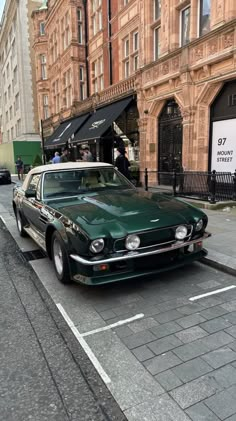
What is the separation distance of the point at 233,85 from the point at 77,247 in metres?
8.30

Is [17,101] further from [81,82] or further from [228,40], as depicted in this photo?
[228,40]

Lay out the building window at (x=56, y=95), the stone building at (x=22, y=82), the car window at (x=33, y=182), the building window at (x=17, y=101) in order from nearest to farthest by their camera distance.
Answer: the car window at (x=33, y=182)
the building window at (x=56, y=95)
the stone building at (x=22, y=82)
the building window at (x=17, y=101)

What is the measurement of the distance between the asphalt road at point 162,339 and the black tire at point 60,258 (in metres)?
0.16

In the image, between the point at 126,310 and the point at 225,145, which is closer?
the point at 126,310

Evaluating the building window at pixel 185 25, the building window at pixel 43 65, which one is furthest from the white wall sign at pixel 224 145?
the building window at pixel 43 65

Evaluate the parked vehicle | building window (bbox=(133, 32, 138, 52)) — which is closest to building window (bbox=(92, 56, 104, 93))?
building window (bbox=(133, 32, 138, 52))

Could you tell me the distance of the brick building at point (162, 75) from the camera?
965 cm

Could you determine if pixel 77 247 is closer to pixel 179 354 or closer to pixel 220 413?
pixel 179 354

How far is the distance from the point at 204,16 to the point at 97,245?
33.6 ft

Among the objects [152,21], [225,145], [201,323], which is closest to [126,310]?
[201,323]

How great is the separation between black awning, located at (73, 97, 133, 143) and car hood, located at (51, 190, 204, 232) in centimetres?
A: 997

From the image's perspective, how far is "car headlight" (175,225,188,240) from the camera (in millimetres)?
3912

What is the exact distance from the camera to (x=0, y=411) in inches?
84.7

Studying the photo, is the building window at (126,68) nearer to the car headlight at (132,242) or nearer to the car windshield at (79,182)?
the car windshield at (79,182)
